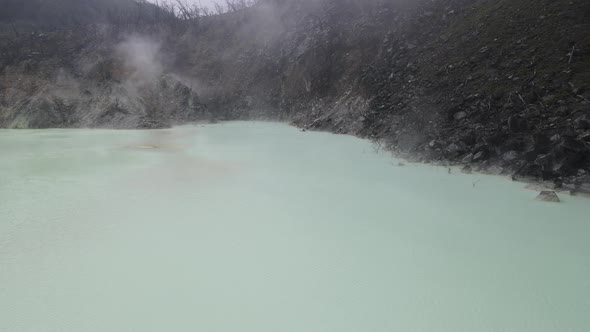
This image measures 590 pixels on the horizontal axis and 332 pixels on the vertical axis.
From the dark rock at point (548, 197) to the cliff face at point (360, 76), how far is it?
613 millimetres

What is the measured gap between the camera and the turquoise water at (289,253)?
2.99 meters

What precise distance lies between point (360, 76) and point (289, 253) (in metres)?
12.8

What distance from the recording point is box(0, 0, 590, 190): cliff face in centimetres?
774

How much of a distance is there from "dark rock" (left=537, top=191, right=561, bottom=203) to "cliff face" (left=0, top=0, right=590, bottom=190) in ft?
2.01

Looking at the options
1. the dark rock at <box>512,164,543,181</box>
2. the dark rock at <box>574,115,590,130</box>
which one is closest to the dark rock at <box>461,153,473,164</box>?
the dark rock at <box>512,164,543,181</box>

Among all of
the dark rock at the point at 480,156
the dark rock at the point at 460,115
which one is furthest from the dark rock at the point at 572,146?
the dark rock at the point at 460,115

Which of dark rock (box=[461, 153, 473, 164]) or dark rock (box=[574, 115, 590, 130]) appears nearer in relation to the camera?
dark rock (box=[574, 115, 590, 130])

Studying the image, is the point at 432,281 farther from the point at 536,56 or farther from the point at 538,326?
the point at 536,56

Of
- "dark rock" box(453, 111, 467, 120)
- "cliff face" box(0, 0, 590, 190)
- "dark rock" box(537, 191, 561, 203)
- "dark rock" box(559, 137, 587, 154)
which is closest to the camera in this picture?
"dark rock" box(537, 191, 561, 203)

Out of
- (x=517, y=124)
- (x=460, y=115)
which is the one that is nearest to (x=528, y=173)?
(x=517, y=124)

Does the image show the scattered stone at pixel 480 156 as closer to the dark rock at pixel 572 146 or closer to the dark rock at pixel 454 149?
the dark rock at pixel 454 149

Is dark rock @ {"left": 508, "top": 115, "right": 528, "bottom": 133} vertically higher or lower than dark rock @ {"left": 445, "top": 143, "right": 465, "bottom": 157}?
higher

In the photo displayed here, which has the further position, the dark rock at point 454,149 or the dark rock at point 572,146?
the dark rock at point 454,149

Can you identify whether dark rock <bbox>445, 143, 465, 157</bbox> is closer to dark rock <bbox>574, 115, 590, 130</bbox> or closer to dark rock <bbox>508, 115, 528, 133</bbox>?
dark rock <bbox>508, 115, 528, 133</bbox>
